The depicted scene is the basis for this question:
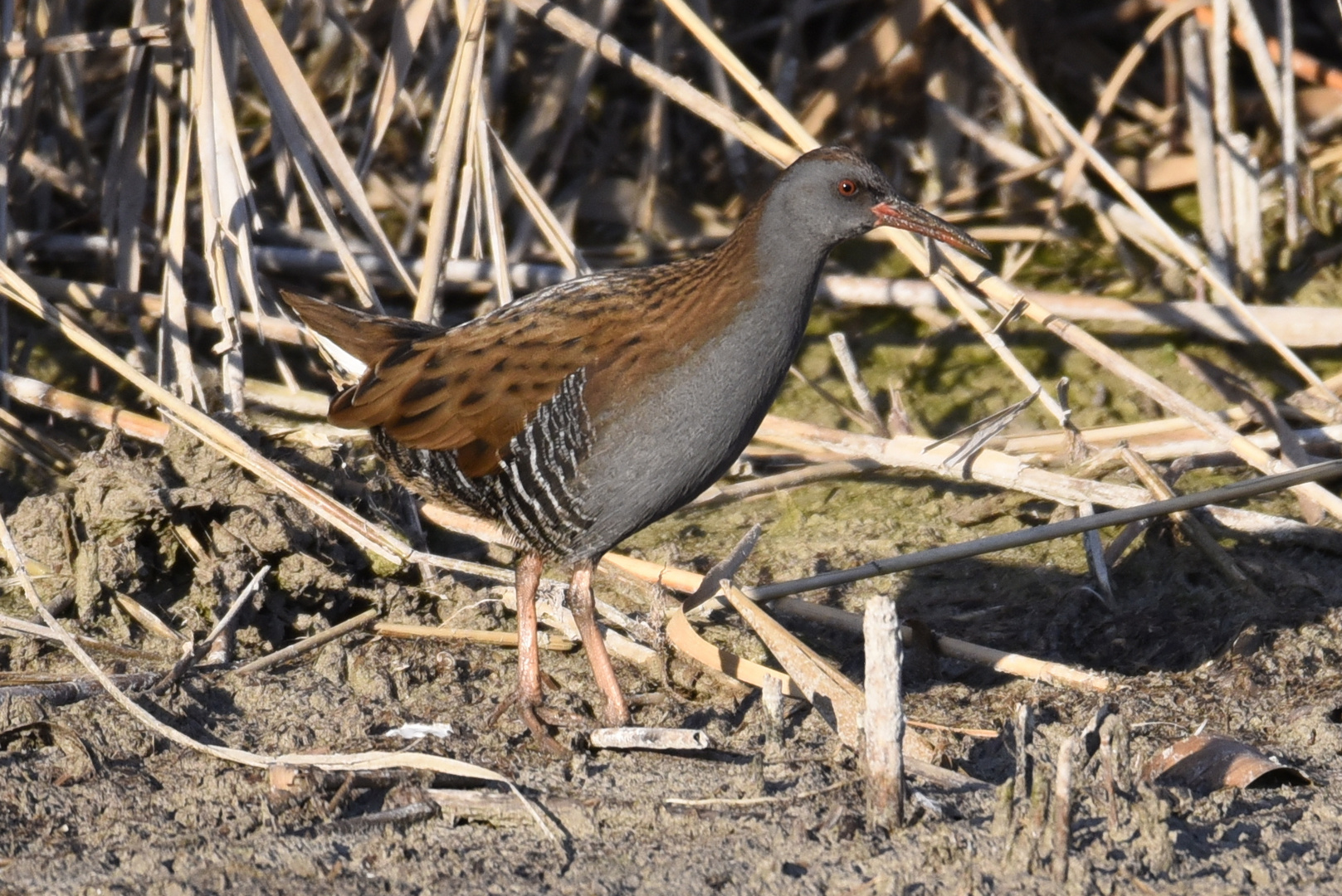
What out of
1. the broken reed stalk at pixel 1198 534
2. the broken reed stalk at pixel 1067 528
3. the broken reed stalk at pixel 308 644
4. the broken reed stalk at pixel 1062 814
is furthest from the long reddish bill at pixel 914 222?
the broken reed stalk at pixel 308 644

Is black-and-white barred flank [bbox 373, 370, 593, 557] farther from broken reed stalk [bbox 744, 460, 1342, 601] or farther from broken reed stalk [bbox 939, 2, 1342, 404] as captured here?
broken reed stalk [bbox 939, 2, 1342, 404]

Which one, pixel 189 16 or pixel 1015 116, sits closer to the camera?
pixel 189 16

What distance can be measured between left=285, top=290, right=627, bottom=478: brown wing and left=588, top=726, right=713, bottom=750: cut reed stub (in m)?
0.64

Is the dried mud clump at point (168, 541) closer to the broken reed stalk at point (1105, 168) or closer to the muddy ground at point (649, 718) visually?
the muddy ground at point (649, 718)

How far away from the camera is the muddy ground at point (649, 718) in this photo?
253 centimetres

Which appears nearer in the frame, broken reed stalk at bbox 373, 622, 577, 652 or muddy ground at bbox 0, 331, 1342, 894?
muddy ground at bbox 0, 331, 1342, 894

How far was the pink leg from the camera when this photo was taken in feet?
10.6

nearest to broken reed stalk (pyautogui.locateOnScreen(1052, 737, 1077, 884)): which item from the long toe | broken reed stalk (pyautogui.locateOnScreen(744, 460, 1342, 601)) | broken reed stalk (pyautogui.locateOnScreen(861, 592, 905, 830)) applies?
broken reed stalk (pyautogui.locateOnScreen(861, 592, 905, 830))

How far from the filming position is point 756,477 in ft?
14.1

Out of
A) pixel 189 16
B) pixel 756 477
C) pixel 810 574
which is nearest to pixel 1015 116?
pixel 756 477

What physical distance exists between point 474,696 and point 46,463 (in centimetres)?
145

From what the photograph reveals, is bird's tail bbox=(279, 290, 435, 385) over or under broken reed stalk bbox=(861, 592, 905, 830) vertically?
over

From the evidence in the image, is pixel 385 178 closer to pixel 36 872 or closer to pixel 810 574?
pixel 810 574

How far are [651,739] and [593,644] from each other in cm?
46
